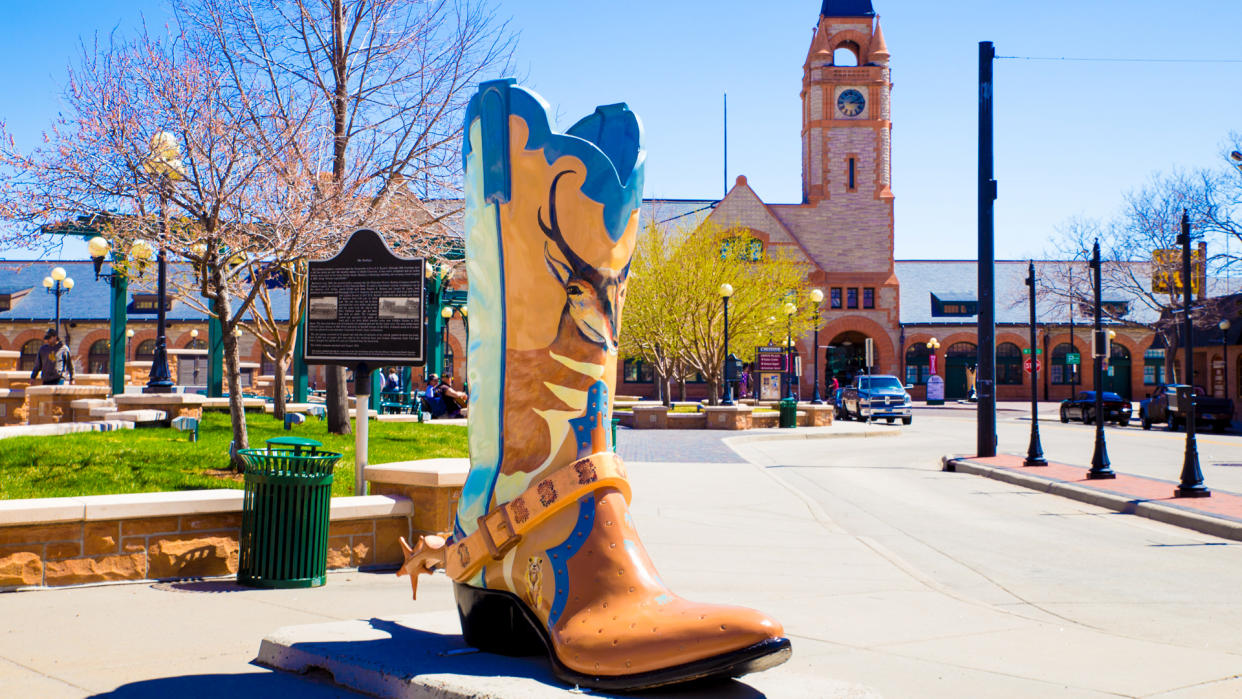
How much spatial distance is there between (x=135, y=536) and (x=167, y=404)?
355 inches

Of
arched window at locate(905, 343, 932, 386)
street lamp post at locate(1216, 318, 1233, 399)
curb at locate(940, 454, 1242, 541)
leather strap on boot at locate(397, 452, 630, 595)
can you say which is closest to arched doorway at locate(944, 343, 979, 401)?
arched window at locate(905, 343, 932, 386)

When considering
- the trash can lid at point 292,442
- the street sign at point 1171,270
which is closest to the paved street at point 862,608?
the trash can lid at point 292,442

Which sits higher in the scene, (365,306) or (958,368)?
(958,368)

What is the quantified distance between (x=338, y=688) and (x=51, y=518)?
3058mm

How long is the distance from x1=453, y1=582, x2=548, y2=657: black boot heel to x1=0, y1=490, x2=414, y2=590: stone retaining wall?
11.1ft

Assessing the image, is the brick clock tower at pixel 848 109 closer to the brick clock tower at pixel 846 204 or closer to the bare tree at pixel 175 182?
the brick clock tower at pixel 846 204

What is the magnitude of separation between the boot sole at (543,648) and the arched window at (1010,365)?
5722 centimetres

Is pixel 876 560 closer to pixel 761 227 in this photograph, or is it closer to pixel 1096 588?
pixel 1096 588

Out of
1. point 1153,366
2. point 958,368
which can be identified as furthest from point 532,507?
point 1153,366

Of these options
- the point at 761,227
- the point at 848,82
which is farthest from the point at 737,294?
the point at 848,82

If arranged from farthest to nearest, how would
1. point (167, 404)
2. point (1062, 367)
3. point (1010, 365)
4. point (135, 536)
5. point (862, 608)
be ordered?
1. point (1062, 367)
2. point (1010, 365)
3. point (167, 404)
4. point (135, 536)
5. point (862, 608)

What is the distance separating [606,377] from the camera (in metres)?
3.52

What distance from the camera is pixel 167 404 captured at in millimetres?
14250

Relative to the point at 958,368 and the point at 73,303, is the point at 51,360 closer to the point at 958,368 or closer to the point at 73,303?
the point at 73,303
